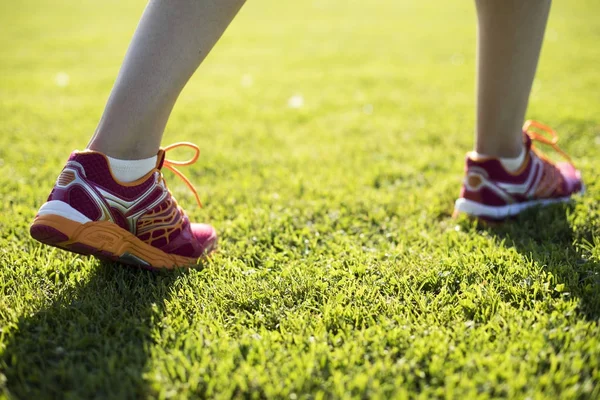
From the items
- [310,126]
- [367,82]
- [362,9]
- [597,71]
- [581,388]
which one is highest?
[581,388]

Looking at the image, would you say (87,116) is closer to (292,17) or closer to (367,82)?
(367,82)

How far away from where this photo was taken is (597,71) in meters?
6.05

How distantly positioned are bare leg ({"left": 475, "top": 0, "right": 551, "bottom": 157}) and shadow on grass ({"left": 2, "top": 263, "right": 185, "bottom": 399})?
1428 millimetres

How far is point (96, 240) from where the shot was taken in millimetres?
1604

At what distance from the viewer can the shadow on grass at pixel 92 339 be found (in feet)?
4.07

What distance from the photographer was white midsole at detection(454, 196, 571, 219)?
A: 221 cm

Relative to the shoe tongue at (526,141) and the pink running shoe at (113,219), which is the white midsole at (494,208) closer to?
the shoe tongue at (526,141)

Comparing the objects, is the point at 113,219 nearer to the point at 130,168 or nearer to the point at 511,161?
the point at 130,168

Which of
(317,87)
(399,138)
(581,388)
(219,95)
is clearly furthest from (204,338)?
(317,87)

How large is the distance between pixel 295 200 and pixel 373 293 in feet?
3.16

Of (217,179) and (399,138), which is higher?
(217,179)

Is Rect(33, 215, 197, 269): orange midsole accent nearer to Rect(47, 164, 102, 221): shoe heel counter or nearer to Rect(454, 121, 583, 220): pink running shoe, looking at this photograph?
Rect(47, 164, 102, 221): shoe heel counter

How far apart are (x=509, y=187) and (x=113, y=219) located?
1.64m

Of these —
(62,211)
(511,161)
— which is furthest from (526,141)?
(62,211)
